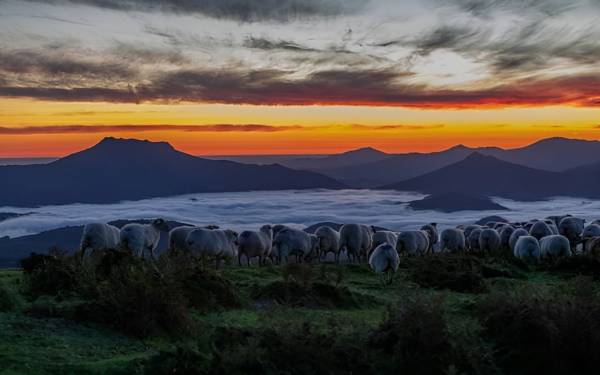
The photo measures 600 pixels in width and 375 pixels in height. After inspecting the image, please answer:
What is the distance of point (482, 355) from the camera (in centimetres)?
1032

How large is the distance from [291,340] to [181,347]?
6.16 feet

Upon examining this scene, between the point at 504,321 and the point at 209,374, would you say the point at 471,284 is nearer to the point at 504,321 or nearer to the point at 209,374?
the point at 504,321

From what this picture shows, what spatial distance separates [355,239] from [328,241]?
1.53 meters

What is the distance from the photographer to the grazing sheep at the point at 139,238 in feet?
76.4

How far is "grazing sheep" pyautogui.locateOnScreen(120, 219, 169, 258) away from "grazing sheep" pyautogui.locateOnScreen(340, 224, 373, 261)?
10.2 m

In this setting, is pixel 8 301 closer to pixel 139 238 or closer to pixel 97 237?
pixel 97 237

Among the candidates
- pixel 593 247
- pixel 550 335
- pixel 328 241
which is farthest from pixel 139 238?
pixel 593 247

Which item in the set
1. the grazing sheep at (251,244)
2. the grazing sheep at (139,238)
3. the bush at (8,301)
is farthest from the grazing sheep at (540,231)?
the bush at (8,301)

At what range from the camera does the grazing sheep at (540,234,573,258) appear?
26562 millimetres

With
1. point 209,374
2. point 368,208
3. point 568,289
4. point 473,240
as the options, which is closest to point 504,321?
point 568,289

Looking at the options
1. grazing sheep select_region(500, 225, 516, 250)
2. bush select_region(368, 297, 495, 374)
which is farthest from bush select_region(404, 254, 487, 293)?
grazing sheep select_region(500, 225, 516, 250)

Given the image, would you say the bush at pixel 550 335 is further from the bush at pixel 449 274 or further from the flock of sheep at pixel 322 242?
the flock of sheep at pixel 322 242

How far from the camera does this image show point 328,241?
105 feet

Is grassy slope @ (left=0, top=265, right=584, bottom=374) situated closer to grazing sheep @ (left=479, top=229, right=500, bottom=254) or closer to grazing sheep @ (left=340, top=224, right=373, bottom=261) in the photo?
grazing sheep @ (left=340, top=224, right=373, bottom=261)
